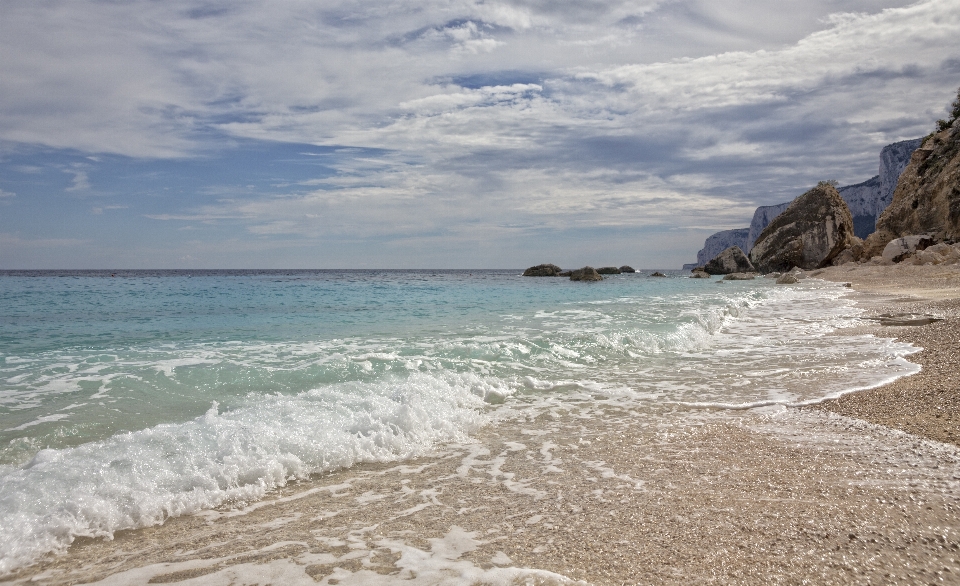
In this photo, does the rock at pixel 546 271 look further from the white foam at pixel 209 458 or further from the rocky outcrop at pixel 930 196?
the white foam at pixel 209 458

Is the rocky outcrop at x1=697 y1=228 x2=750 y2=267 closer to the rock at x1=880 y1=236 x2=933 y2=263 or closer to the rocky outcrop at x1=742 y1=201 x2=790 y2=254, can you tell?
the rocky outcrop at x1=742 y1=201 x2=790 y2=254

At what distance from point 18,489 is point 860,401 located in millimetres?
7639

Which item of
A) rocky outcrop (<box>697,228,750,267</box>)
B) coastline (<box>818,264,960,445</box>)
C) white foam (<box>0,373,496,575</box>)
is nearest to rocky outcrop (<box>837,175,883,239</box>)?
rocky outcrop (<box>697,228,750,267</box>)

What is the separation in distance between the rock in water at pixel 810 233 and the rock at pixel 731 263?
229cm

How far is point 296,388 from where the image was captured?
22.9ft

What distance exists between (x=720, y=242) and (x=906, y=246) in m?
147

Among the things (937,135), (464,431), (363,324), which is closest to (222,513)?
(464,431)

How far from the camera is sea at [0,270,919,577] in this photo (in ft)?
12.8

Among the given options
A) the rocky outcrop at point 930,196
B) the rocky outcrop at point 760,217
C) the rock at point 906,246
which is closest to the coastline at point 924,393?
the rock at point 906,246

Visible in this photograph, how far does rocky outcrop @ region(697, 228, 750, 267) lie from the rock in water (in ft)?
367

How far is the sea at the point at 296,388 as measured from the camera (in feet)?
12.8

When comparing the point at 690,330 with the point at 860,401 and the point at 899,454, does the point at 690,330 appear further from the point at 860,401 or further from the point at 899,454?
the point at 899,454

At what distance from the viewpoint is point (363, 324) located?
13906 mm

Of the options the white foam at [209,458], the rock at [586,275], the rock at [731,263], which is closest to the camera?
the white foam at [209,458]
